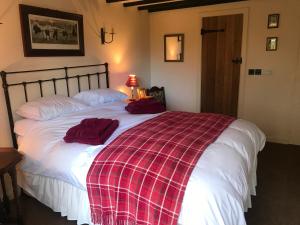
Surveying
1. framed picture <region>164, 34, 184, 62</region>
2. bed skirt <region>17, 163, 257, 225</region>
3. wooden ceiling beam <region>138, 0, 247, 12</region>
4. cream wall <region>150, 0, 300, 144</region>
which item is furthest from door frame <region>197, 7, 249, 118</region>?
bed skirt <region>17, 163, 257, 225</region>

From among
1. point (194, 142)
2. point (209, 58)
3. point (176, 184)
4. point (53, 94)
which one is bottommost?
point (176, 184)

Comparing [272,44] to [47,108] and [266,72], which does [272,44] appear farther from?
[47,108]

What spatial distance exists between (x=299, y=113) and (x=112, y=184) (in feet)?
10.7

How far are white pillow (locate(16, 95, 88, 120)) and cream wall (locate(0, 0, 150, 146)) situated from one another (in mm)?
232

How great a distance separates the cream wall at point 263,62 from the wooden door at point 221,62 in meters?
0.09

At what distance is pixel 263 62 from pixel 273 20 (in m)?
0.61

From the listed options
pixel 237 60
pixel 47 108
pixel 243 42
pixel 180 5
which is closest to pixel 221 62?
pixel 237 60

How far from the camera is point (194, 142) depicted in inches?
73.6

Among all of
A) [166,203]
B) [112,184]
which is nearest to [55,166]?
[112,184]

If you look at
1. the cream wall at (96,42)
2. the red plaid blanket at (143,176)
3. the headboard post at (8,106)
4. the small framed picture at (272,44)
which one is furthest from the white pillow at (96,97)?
the small framed picture at (272,44)

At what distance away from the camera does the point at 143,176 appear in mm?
→ 1590

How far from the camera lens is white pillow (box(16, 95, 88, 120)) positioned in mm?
2451

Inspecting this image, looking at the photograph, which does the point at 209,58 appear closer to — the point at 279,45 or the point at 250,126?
the point at 279,45

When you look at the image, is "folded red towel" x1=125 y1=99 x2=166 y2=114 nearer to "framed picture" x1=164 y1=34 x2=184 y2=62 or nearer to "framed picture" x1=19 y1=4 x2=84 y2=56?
"framed picture" x1=19 y1=4 x2=84 y2=56
